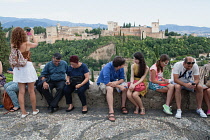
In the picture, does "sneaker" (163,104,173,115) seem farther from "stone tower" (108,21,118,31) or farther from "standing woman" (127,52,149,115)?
"stone tower" (108,21,118,31)

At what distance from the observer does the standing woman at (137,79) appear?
3.38 metres

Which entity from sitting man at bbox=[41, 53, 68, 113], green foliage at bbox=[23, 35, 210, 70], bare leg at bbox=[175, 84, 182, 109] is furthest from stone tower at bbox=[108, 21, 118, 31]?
bare leg at bbox=[175, 84, 182, 109]

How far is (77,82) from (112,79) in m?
0.66

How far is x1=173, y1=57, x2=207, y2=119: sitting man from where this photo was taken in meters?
3.21

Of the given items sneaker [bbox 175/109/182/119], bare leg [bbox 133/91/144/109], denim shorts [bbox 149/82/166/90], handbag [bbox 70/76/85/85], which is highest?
handbag [bbox 70/76/85/85]

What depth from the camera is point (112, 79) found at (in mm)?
3561

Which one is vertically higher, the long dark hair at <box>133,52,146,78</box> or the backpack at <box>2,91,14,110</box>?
the long dark hair at <box>133,52,146,78</box>

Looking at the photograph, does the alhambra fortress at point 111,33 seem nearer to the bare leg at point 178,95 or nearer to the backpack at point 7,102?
the bare leg at point 178,95

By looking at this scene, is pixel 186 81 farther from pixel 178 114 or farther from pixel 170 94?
pixel 178 114

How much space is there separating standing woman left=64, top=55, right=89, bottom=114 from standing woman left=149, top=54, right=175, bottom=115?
48.3 inches

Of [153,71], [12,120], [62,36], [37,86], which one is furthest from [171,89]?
[62,36]

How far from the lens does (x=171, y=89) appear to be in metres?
3.34

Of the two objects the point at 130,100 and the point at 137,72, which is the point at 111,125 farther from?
the point at 137,72

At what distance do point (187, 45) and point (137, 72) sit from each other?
167ft
